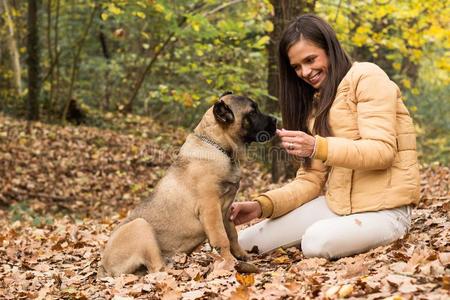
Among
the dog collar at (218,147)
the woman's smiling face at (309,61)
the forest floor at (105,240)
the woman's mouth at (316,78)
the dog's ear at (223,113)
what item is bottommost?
the forest floor at (105,240)

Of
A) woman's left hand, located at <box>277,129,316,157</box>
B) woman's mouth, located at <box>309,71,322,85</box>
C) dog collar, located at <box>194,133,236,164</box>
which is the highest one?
woman's mouth, located at <box>309,71,322,85</box>

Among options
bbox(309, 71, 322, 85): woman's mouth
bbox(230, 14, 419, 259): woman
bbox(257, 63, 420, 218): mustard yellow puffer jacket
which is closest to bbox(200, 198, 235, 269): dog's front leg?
bbox(230, 14, 419, 259): woman

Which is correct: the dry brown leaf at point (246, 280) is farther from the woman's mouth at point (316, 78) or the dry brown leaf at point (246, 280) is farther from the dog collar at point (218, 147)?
the woman's mouth at point (316, 78)

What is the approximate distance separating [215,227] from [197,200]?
32cm

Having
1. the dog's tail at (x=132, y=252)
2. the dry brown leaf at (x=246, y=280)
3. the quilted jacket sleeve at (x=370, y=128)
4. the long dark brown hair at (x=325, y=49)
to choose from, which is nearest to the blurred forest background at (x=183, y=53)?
the long dark brown hair at (x=325, y=49)

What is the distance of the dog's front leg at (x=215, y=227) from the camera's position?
494cm

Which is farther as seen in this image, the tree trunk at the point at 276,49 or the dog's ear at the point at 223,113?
the tree trunk at the point at 276,49

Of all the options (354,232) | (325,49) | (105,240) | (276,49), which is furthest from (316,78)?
(276,49)

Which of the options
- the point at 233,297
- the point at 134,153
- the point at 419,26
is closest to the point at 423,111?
the point at 419,26

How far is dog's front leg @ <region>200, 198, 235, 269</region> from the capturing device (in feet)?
16.2

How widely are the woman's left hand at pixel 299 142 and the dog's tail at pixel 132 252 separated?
1613 millimetres

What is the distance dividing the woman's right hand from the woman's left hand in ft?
4.03

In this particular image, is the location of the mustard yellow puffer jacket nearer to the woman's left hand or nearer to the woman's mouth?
the woman's left hand

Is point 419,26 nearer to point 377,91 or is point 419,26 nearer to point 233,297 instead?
point 377,91
